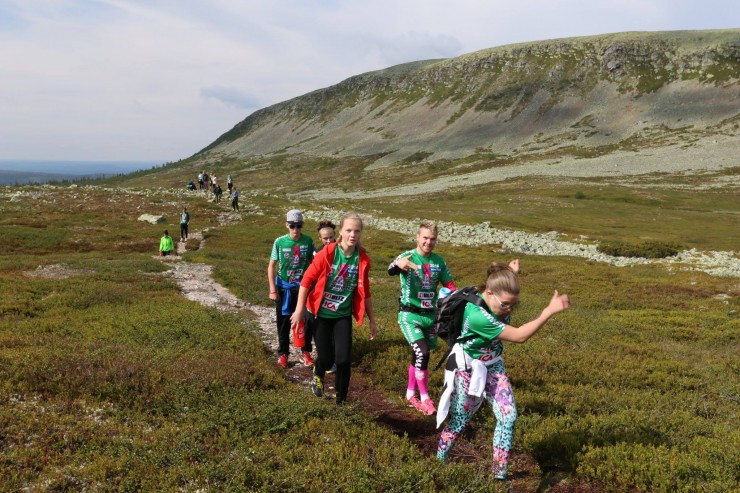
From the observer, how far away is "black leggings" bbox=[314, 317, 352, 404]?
25.4ft

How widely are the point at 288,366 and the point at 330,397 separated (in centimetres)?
242

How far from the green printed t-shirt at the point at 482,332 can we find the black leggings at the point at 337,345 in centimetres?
239

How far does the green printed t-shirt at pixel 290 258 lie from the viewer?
10.5 m

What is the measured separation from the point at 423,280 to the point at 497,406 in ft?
8.72

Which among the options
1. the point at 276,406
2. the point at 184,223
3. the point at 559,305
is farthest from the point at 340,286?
the point at 184,223

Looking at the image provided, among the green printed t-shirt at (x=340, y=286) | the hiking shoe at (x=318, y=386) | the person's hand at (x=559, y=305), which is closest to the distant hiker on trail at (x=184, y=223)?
the hiking shoe at (x=318, y=386)

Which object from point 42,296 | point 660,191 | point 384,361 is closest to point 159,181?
point 660,191

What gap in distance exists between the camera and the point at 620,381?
1065 centimetres

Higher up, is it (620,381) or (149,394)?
(149,394)

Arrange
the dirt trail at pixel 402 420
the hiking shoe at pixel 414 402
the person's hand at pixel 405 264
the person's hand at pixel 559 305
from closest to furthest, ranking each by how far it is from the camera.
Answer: the person's hand at pixel 559 305 → the dirt trail at pixel 402 420 → the person's hand at pixel 405 264 → the hiking shoe at pixel 414 402

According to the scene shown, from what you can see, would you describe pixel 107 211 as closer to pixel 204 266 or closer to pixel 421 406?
pixel 204 266

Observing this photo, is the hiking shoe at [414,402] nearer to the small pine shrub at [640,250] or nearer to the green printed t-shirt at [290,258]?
the green printed t-shirt at [290,258]

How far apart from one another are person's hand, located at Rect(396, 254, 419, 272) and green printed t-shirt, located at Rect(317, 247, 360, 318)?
0.74m

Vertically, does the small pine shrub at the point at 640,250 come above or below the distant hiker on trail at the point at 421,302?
below
